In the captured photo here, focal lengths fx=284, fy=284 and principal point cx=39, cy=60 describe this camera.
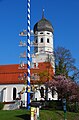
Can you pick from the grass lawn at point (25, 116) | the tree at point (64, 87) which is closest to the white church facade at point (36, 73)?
the tree at point (64, 87)

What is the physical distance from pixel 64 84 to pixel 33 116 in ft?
76.5

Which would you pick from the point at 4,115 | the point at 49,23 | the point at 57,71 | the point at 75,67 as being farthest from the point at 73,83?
the point at 49,23

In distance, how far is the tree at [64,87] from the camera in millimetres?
45956

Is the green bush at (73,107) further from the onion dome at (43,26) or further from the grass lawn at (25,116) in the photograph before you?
the onion dome at (43,26)

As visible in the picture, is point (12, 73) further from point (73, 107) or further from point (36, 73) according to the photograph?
point (73, 107)

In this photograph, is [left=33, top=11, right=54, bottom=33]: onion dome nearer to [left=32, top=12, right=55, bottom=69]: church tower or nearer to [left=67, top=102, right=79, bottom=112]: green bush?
[left=32, top=12, right=55, bottom=69]: church tower

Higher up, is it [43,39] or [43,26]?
[43,26]

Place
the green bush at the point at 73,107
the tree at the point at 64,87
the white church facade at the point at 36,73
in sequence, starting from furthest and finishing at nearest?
the white church facade at the point at 36,73
the tree at the point at 64,87
the green bush at the point at 73,107

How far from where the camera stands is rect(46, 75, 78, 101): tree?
1809 inches

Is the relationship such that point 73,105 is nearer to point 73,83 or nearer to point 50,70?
point 73,83

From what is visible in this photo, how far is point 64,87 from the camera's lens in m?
47.1

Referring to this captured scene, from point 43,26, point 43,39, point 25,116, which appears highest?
point 43,26

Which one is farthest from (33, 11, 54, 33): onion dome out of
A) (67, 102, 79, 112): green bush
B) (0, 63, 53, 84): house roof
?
(67, 102, 79, 112): green bush

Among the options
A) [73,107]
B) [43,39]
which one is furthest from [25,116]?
[43,39]
